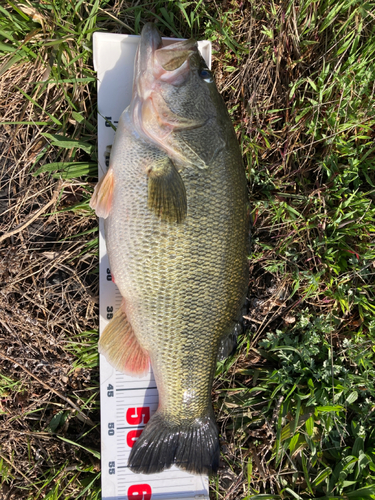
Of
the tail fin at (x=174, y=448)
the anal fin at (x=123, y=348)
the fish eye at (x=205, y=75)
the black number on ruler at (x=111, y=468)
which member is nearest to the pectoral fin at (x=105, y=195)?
the anal fin at (x=123, y=348)

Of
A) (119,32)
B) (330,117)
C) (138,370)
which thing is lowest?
(138,370)

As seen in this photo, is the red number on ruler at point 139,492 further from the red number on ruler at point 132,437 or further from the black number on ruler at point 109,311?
the black number on ruler at point 109,311

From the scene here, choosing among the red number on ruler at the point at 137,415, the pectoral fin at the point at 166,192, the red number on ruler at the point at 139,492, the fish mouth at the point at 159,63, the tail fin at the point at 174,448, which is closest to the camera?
the pectoral fin at the point at 166,192

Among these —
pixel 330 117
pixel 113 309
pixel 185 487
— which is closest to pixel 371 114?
pixel 330 117

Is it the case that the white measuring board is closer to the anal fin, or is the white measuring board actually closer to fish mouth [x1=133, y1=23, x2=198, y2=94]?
the anal fin

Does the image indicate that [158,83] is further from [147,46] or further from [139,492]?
[139,492]

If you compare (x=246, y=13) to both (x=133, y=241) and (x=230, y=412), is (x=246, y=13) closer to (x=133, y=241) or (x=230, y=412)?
(x=133, y=241)
